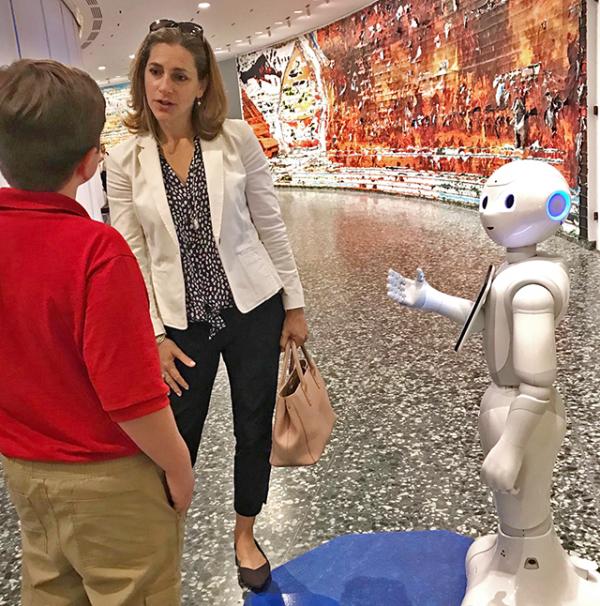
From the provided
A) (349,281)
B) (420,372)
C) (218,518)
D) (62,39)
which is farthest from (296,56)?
(218,518)

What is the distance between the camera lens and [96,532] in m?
1.11

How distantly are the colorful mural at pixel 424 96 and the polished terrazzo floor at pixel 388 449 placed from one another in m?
2.65

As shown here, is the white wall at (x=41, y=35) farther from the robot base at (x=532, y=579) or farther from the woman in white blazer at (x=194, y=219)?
the robot base at (x=532, y=579)

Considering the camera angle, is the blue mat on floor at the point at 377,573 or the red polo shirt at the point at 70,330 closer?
the red polo shirt at the point at 70,330

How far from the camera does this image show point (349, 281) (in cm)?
589

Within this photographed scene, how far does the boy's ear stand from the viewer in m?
1.04

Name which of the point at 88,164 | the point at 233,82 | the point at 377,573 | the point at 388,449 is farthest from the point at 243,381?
the point at 233,82

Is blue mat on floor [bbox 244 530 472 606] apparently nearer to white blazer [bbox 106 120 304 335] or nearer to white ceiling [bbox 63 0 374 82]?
white blazer [bbox 106 120 304 335]

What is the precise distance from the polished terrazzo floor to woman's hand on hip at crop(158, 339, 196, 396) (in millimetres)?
733

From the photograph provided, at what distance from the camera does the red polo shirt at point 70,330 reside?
3.19ft

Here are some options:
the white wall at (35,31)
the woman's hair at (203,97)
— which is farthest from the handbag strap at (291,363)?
the white wall at (35,31)

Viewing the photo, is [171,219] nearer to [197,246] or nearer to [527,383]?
[197,246]

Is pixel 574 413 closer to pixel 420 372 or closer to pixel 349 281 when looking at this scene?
pixel 420 372

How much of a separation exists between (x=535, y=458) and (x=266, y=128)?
17.3 meters
